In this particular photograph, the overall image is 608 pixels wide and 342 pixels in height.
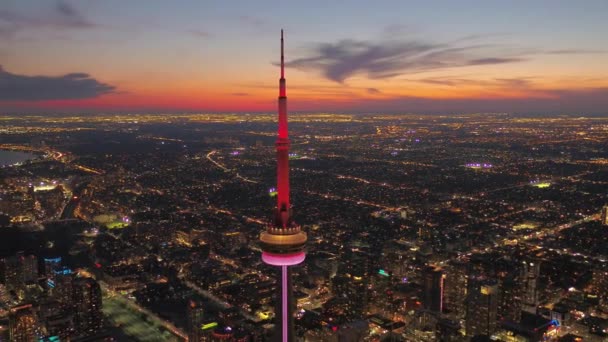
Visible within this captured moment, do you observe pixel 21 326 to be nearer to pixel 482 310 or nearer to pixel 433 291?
pixel 433 291

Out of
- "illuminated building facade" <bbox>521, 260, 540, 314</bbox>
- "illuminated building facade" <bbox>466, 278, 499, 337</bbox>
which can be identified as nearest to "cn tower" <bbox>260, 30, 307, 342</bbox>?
"illuminated building facade" <bbox>466, 278, 499, 337</bbox>

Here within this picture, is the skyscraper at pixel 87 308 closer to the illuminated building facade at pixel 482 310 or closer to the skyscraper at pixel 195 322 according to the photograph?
the skyscraper at pixel 195 322

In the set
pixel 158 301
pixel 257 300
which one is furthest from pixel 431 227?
pixel 158 301

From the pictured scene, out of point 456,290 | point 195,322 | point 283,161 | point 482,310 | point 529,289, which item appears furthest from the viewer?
point 529,289

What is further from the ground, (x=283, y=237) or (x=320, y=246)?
(x=283, y=237)

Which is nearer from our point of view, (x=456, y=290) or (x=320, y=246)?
(x=456, y=290)

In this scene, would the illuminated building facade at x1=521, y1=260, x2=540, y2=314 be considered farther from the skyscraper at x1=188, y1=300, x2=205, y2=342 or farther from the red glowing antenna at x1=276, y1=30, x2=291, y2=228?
the red glowing antenna at x1=276, y1=30, x2=291, y2=228

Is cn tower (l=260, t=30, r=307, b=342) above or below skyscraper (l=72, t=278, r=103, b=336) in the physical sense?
above

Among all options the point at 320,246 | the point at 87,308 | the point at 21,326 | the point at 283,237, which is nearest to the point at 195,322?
the point at 87,308
